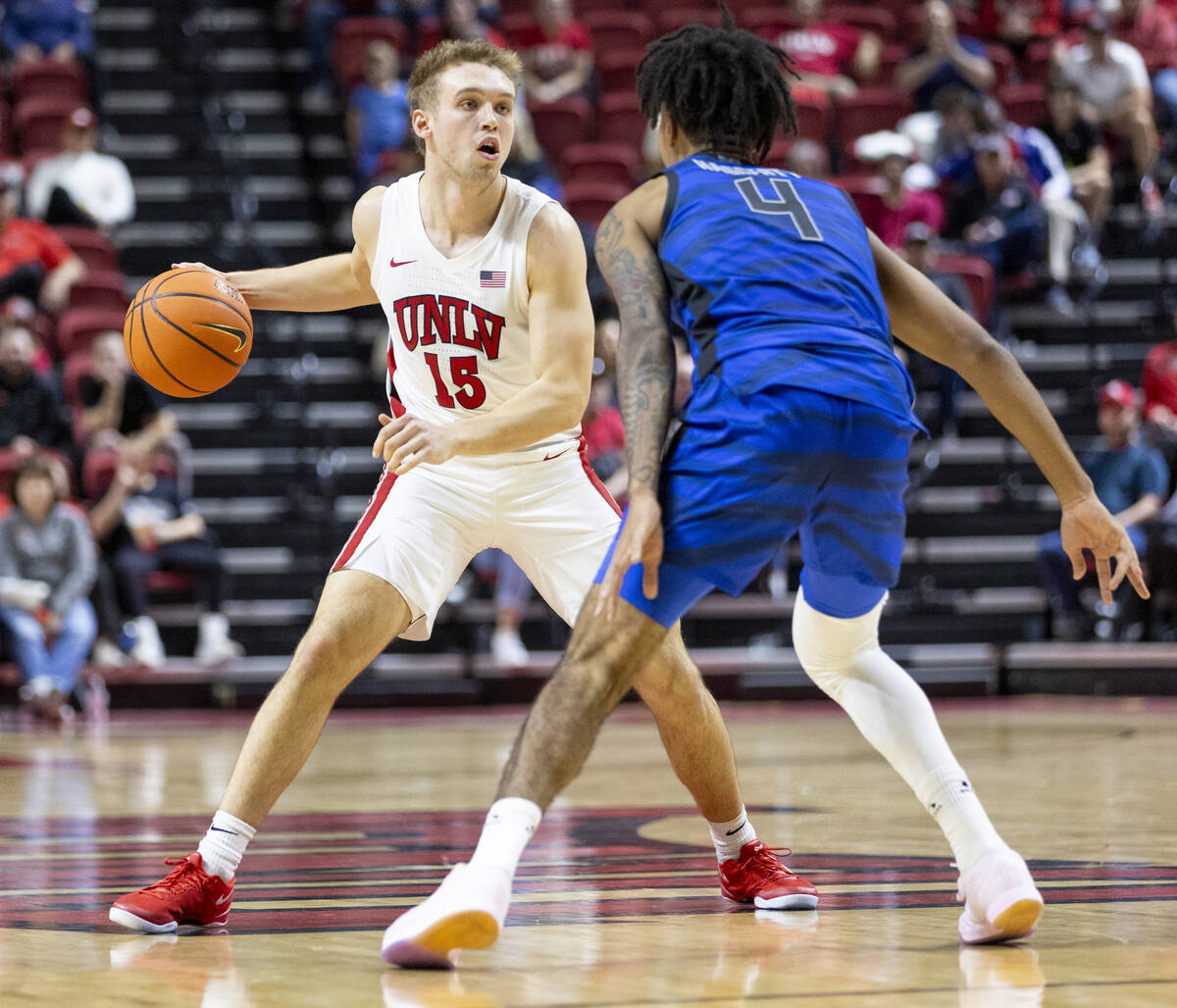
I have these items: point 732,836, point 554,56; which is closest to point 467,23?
point 554,56

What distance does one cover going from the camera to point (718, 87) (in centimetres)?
322

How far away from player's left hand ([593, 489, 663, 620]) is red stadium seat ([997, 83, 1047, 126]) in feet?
36.1

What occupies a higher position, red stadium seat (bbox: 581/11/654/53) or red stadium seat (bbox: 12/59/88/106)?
red stadium seat (bbox: 581/11/654/53)

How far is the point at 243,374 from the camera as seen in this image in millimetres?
11656

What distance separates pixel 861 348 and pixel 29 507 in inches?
283

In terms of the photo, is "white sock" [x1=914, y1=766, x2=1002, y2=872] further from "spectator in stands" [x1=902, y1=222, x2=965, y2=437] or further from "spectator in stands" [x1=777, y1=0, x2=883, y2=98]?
"spectator in stands" [x1=777, y1=0, x2=883, y2=98]

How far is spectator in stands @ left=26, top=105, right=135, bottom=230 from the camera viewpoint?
11.5m

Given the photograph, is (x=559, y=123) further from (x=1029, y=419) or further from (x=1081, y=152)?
(x=1029, y=419)

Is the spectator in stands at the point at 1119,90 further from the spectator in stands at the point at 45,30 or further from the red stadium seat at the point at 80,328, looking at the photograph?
the spectator in stands at the point at 45,30

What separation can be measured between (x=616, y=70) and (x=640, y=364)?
421 inches

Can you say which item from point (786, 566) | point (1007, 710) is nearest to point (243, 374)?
point (786, 566)

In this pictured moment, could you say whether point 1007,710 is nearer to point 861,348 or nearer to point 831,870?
point 831,870

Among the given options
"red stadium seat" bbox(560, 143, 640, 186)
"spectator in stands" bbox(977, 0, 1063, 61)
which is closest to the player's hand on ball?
"red stadium seat" bbox(560, 143, 640, 186)

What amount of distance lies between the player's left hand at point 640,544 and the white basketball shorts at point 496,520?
2.78ft
